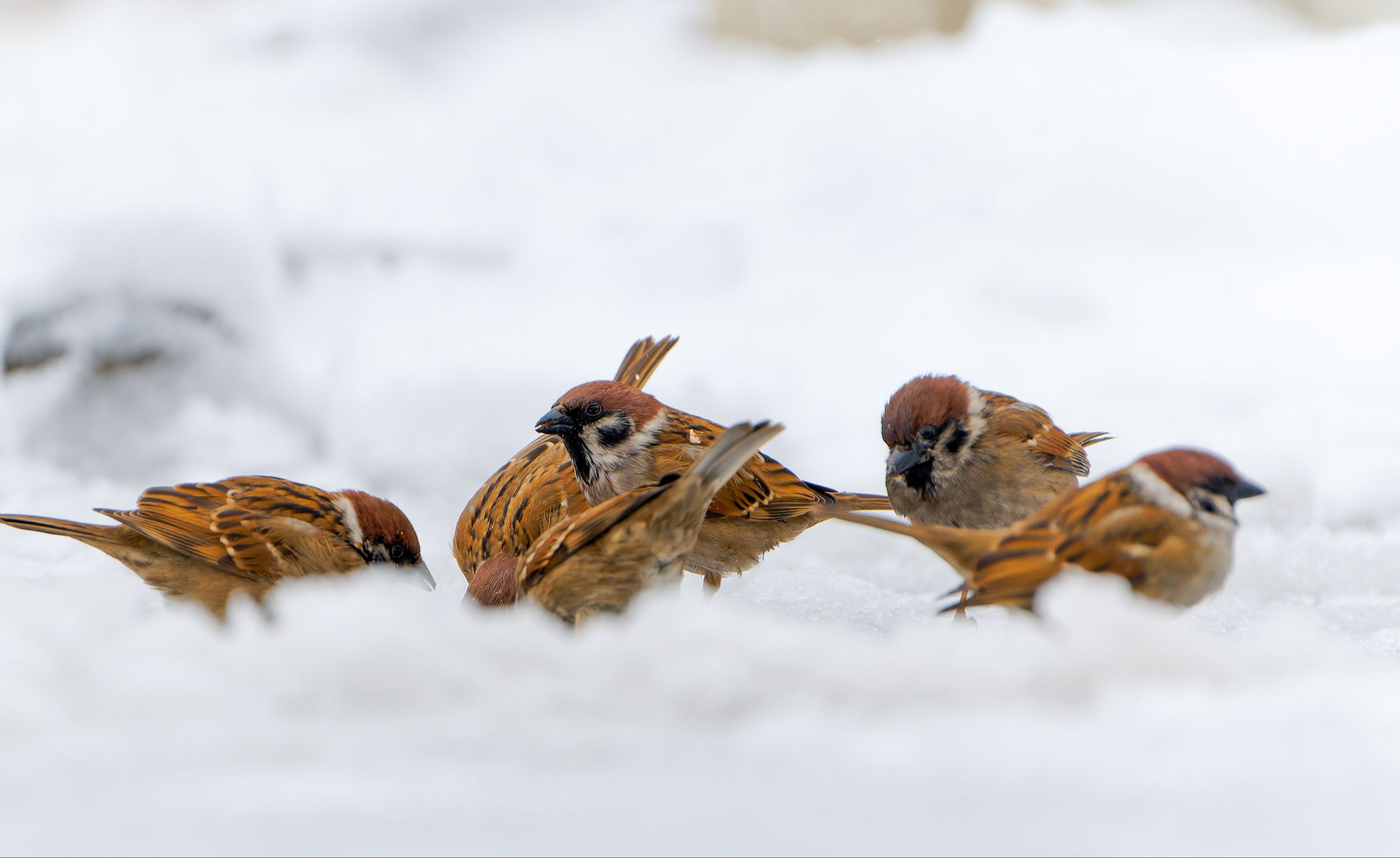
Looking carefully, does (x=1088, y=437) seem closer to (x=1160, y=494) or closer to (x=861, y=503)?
(x=861, y=503)

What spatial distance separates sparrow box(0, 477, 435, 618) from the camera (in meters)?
2.80

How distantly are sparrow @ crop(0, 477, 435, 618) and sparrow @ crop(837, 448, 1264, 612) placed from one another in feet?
3.70

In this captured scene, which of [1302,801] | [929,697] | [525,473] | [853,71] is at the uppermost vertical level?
[853,71]

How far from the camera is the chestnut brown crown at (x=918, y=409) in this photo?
2977 mm

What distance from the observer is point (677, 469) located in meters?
3.04

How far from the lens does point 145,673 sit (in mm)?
2098

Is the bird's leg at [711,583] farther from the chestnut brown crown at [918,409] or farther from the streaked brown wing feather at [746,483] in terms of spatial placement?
the chestnut brown crown at [918,409]

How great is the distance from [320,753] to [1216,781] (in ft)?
4.17

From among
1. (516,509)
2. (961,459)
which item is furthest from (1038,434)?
(516,509)

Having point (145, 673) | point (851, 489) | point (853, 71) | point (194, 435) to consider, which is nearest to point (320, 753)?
point (145, 673)

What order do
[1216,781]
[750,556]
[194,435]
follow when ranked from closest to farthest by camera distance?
1. [1216,781]
2. [750,556]
3. [194,435]

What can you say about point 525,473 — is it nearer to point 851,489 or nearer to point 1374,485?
point 851,489

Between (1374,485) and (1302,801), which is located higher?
(1374,485)

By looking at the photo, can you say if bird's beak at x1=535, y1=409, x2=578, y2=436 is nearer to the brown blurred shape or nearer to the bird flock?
the bird flock
